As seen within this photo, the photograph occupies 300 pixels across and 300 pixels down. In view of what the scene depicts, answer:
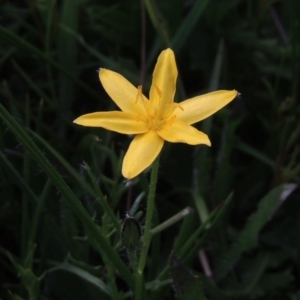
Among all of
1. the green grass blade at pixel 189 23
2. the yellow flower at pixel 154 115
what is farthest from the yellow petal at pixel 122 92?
the green grass blade at pixel 189 23

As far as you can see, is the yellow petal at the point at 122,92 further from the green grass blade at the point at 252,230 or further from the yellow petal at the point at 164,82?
the green grass blade at the point at 252,230

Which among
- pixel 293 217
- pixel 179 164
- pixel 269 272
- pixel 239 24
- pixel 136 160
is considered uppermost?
pixel 239 24

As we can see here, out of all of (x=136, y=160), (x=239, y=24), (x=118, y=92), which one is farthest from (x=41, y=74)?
(x=136, y=160)

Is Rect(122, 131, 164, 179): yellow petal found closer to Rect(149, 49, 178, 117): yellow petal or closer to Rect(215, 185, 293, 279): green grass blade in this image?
Rect(149, 49, 178, 117): yellow petal

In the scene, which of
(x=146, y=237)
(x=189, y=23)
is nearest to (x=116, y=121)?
(x=146, y=237)

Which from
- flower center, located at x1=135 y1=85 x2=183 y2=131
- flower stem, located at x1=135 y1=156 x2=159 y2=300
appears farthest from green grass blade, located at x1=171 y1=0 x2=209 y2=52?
flower stem, located at x1=135 y1=156 x2=159 y2=300

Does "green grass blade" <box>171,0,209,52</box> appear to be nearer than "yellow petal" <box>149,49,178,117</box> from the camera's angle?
No

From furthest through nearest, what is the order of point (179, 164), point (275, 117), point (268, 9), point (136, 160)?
point (268, 9)
point (275, 117)
point (179, 164)
point (136, 160)

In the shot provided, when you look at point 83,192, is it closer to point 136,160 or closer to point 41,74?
point 136,160
